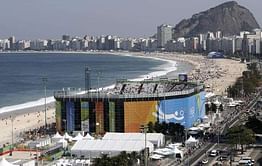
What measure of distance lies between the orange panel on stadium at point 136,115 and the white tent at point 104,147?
445 cm

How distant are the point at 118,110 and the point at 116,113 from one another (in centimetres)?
18

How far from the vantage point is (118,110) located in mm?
30266

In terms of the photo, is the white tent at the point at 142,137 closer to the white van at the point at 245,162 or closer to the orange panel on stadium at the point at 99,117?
the orange panel on stadium at the point at 99,117

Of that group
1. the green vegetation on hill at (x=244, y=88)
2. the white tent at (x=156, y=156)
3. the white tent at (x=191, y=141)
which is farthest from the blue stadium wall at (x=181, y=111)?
the green vegetation on hill at (x=244, y=88)

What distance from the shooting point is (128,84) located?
36.4 meters

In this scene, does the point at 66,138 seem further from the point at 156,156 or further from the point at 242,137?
the point at 242,137

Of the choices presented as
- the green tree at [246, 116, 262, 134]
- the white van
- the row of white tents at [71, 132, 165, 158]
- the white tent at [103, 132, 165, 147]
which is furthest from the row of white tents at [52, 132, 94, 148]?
the green tree at [246, 116, 262, 134]

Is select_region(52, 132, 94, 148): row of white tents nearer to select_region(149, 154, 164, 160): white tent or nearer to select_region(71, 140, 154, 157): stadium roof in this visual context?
select_region(71, 140, 154, 157): stadium roof

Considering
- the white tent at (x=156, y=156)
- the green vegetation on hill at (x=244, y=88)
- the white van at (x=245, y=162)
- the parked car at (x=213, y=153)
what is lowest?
the white tent at (x=156, y=156)

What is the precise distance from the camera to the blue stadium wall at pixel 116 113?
30.2 metres

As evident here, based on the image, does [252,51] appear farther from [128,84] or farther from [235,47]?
[128,84]

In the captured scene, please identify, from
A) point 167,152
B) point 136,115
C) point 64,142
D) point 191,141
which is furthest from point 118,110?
point 167,152

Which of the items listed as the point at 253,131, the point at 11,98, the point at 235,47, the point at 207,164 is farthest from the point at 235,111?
the point at 235,47

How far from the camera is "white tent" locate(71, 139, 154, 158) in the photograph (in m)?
24.7
